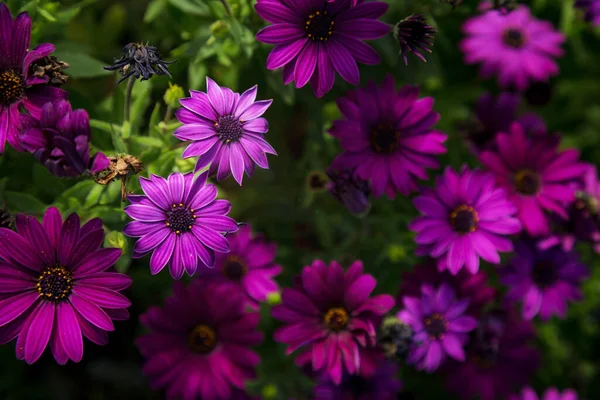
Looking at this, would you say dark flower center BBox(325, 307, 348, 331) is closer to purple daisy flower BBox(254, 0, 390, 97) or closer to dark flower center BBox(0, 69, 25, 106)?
purple daisy flower BBox(254, 0, 390, 97)

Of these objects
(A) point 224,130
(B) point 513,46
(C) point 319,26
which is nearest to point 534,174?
(B) point 513,46

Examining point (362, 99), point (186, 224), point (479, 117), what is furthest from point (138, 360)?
point (479, 117)

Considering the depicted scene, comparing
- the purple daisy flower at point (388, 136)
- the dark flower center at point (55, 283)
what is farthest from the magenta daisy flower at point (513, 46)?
the dark flower center at point (55, 283)

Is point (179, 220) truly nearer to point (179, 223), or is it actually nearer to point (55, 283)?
point (179, 223)

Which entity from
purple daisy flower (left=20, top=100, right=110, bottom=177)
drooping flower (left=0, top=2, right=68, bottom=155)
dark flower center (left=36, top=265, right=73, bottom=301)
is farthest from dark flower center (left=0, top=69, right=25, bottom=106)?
dark flower center (left=36, top=265, right=73, bottom=301)

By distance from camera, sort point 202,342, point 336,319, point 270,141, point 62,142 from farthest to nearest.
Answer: point 270,141, point 202,342, point 336,319, point 62,142

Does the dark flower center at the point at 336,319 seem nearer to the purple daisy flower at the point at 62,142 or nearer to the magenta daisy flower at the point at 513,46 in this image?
the purple daisy flower at the point at 62,142
